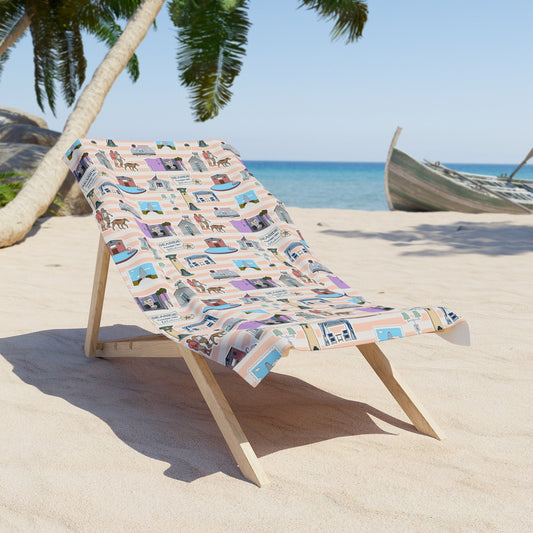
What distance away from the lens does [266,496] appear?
6.45ft

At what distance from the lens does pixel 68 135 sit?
7242mm

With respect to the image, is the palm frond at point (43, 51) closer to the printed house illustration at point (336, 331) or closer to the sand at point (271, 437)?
the sand at point (271, 437)

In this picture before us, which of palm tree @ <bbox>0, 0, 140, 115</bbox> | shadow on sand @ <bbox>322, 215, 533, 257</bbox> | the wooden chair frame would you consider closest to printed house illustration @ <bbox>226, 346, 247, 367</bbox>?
the wooden chair frame

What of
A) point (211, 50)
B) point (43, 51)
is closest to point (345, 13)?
point (211, 50)

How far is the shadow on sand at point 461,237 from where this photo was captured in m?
6.93

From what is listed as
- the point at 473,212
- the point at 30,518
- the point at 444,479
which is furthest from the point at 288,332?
the point at 473,212

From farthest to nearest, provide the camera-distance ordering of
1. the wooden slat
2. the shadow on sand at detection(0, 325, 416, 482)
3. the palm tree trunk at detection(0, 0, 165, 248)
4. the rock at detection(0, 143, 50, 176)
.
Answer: the rock at detection(0, 143, 50, 176)
the palm tree trunk at detection(0, 0, 165, 248)
the wooden slat
the shadow on sand at detection(0, 325, 416, 482)

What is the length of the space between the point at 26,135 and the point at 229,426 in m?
9.54

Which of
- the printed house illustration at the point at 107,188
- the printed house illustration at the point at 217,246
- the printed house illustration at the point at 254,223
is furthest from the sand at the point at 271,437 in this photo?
the printed house illustration at the point at 107,188

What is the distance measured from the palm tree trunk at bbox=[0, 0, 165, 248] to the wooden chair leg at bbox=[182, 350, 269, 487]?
4.88 m

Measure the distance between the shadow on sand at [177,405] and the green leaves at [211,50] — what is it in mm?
6976

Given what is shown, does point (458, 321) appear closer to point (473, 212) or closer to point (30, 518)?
point (30, 518)

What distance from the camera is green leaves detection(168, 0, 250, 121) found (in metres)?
9.34

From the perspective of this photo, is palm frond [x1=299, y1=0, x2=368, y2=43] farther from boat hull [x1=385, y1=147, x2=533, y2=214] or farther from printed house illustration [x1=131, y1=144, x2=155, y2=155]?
printed house illustration [x1=131, y1=144, x2=155, y2=155]
